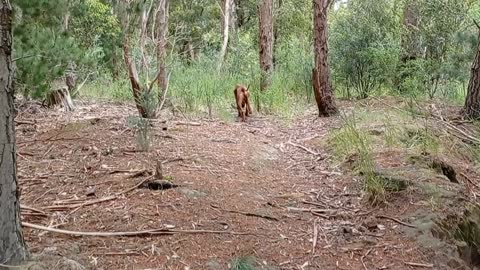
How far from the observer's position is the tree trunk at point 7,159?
2.10 meters

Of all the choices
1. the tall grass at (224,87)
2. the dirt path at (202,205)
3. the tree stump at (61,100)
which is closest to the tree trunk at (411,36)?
the tall grass at (224,87)

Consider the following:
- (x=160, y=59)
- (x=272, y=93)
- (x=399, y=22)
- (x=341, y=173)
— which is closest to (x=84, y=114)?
(x=160, y=59)

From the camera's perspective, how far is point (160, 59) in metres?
6.57

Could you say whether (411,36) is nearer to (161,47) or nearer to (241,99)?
(241,99)

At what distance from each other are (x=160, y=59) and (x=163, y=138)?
1.67 m

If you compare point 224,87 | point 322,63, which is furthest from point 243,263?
point 224,87

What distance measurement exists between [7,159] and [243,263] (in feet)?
4.23

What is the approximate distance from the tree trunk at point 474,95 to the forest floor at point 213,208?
2086mm

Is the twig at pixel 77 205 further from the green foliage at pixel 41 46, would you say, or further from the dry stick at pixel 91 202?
the green foliage at pixel 41 46

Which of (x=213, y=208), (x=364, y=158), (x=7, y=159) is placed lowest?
(x=213, y=208)

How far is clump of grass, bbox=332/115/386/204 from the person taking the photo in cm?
377

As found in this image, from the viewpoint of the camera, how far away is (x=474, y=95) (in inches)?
243

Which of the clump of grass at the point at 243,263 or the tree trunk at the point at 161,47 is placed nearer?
the clump of grass at the point at 243,263

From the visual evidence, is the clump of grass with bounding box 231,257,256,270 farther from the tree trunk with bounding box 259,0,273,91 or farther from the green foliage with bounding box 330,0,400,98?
the tree trunk with bounding box 259,0,273,91
